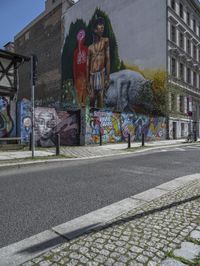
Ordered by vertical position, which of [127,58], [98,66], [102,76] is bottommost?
[102,76]

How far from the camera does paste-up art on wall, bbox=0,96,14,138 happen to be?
44.7 ft

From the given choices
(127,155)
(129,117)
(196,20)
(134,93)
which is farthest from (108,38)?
(127,155)

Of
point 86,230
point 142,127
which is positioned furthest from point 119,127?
point 86,230

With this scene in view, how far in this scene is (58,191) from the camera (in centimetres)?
573

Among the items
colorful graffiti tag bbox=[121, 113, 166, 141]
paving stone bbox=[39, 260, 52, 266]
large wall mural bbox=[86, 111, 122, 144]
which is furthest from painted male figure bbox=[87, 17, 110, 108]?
paving stone bbox=[39, 260, 52, 266]

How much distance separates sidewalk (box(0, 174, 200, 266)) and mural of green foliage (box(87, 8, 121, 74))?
96.8 ft

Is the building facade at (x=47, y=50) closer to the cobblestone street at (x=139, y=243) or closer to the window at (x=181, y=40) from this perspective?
the window at (x=181, y=40)

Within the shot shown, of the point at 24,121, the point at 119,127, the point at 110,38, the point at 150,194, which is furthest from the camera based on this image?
the point at 110,38

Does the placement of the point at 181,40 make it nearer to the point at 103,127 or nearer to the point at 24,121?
the point at 103,127

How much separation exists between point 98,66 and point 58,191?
29.6 meters

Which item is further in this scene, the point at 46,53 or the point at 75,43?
the point at 46,53

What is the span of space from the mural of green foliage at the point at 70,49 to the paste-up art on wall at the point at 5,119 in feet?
80.0

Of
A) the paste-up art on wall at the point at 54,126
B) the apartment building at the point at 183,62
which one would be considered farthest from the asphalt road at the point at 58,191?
the apartment building at the point at 183,62

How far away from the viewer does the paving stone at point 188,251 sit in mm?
2850
